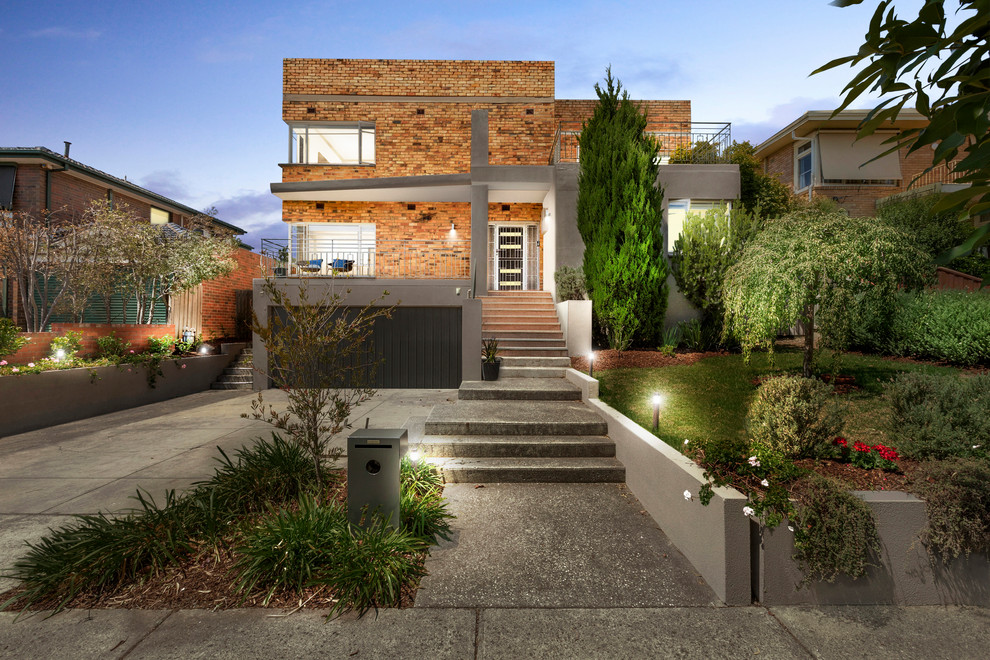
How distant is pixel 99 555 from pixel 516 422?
4223mm

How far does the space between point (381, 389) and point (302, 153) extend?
9934 mm

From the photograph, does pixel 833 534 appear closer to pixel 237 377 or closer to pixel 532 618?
pixel 532 618

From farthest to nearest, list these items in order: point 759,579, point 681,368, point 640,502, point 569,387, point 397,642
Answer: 1. point 681,368
2. point 569,387
3. point 640,502
4. point 759,579
5. point 397,642

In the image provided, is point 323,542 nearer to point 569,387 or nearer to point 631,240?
point 569,387

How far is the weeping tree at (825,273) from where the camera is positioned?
6.48 meters

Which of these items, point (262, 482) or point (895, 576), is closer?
point (895, 576)

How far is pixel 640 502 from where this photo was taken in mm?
4711

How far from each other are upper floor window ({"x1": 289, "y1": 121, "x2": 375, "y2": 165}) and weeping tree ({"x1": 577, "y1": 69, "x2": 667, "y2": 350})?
8618 mm

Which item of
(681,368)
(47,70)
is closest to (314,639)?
(681,368)

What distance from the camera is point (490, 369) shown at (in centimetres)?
906

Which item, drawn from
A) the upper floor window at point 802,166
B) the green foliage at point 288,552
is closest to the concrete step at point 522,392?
the green foliage at point 288,552

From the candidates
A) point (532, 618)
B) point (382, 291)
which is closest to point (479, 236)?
point (382, 291)

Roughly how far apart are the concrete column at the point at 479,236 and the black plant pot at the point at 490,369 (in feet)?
11.7

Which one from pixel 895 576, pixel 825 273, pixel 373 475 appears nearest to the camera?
pixel 895 576
